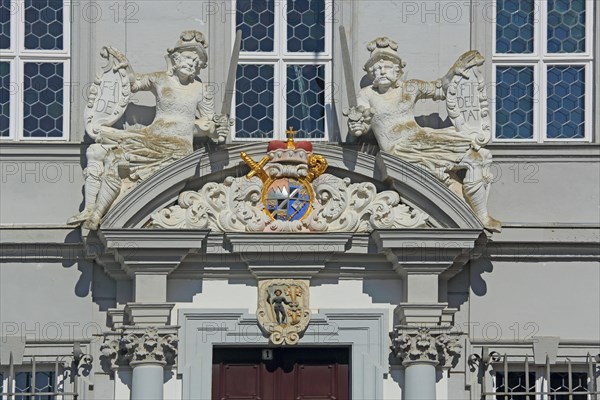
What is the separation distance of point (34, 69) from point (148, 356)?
323cm

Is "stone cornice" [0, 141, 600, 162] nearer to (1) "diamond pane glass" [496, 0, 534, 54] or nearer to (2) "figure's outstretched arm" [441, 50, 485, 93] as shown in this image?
(2) "figure's outstretched arm" [441, 50, 485, 93]

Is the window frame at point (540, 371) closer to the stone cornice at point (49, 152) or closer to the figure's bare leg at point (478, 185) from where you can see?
the figure's bare leg at point (478, 185)

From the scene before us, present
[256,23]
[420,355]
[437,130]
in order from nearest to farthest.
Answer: [420,355]
[437,130]
[256,23]

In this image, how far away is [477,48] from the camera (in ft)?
82.4

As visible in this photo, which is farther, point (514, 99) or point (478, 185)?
point (514, 99)

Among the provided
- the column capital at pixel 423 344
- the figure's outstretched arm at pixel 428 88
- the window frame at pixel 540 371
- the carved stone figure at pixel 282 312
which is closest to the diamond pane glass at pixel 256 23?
the figure's outstretched arm at pixel 428 88

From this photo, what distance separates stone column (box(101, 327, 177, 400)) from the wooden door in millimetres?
650

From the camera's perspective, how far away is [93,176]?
2425cm

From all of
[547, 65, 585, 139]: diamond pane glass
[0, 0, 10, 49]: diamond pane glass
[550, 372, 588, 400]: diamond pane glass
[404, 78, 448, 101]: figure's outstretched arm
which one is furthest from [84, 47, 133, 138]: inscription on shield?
[550, 372, 588, 400]: diamond pane glass

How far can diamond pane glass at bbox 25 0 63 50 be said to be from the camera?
995 inches

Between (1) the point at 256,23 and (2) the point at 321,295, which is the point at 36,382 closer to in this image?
(2) the point at 321,295

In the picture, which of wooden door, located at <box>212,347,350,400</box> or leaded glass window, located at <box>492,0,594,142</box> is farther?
leaded glass window, located at <box>492,0,594,142</box>

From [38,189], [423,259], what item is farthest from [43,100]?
[423,259]

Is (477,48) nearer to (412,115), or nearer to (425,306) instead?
(412,115)
